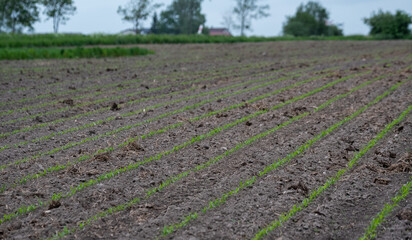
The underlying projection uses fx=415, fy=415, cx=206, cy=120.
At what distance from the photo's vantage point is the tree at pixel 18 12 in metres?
52.8

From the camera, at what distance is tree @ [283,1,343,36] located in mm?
86938

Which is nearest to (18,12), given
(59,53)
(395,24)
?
(59,53)

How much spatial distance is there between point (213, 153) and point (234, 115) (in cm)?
278

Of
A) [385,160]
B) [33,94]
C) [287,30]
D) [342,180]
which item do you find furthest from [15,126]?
[287,30]

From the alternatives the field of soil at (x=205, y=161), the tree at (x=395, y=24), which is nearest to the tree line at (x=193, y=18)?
the tree at (x=395, y=24)

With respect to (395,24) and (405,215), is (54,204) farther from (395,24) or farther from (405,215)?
(395,24)

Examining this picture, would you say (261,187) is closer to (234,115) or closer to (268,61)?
(234,115)

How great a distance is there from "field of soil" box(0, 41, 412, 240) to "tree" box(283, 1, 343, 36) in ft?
250

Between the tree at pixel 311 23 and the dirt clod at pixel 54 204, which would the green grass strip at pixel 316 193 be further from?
the tree at pixel 311 23

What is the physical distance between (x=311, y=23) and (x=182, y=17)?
28.2m

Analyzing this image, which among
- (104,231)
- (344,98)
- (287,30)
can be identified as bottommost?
(104,231)

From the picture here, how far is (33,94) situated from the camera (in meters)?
12.7

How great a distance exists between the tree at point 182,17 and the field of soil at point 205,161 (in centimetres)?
6728

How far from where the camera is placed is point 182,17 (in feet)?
281
